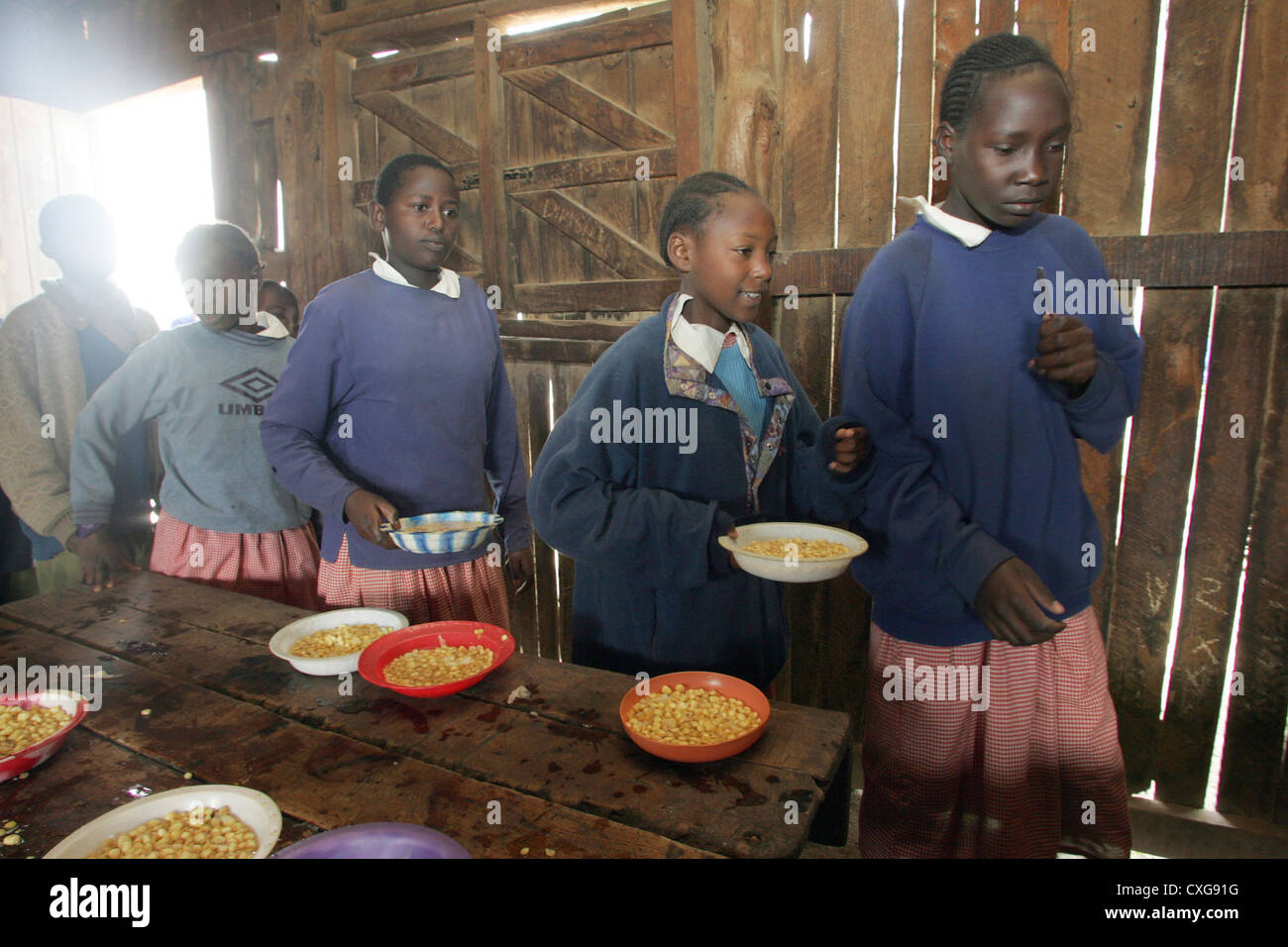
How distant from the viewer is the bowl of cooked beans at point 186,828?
3.70 feet

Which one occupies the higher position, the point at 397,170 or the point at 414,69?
the point at 414,69

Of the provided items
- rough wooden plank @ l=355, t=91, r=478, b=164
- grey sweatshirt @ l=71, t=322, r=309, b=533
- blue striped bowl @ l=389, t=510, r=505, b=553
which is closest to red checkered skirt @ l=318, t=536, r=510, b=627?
blue striped bowl @ l=389, t=510, r=505, b=553

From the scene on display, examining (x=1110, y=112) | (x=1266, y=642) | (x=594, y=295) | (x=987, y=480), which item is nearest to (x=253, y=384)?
(x=594, y=295)

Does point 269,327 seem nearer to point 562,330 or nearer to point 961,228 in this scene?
point 562,330

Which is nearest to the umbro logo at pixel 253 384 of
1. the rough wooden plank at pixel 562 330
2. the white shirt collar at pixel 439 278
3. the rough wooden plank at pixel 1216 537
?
the white shirt collar at pixel 439 278

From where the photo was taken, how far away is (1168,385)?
96.4 inches

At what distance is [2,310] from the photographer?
5.87 metres

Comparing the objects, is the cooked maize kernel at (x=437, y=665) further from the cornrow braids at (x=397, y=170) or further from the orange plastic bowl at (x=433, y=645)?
the cornrow braids at (x=397, y=170)

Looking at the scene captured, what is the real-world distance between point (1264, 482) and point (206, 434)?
365cm

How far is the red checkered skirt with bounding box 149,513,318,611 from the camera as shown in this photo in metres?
2.71

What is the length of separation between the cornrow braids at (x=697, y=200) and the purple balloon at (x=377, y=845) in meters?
1.44
